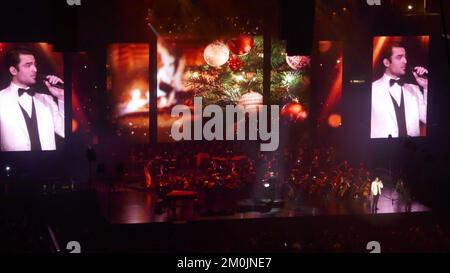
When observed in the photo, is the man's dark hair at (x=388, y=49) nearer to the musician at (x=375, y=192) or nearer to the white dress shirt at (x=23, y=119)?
the musician at (x=375, y=192)

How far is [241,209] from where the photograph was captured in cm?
860

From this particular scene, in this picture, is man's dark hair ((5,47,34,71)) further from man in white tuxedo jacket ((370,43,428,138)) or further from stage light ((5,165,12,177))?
man in white tuxedo jacket ((370,43,428,138))

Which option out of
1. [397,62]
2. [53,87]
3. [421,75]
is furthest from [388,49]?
[53,87]

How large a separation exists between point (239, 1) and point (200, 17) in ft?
2.40

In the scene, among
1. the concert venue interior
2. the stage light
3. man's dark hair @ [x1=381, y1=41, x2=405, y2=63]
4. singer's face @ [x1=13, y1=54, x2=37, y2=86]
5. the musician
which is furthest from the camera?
man's dark hair @ [x1=381, y1=41, x2=405, y2=63]

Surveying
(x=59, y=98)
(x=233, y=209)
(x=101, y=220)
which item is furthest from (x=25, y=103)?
(x=233, y=209)

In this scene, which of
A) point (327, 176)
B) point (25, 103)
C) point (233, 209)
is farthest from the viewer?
point (25, 103)

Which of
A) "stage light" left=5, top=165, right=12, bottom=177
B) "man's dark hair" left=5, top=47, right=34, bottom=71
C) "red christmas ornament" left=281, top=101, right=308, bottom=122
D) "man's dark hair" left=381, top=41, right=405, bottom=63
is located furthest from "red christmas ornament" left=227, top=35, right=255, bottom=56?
"stage light" left=5, top=165, right=12, bottom=177

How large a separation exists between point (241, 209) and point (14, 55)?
174 inches

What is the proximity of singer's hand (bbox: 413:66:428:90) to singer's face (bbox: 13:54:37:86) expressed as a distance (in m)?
6.18

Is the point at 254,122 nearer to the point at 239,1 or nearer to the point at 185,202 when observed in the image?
the point at 239,1

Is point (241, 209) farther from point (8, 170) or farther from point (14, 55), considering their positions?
point (14, 55)

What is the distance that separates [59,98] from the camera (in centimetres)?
1048

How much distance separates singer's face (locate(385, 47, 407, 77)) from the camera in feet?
36.2
